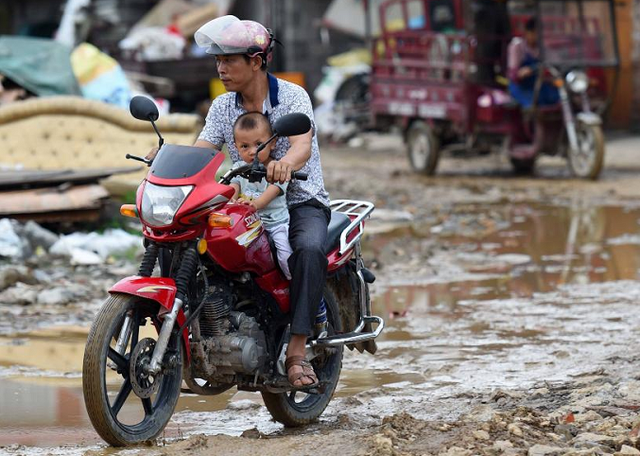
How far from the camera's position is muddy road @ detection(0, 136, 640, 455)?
4.54m

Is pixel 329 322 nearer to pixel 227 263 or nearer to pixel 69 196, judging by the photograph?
pixel 227 263

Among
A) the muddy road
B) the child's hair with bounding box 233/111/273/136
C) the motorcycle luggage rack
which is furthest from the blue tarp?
the child's hair with bounding box 233/111/273/136

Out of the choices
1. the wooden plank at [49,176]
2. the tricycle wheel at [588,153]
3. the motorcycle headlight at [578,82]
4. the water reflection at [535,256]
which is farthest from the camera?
the motorcycle headlight at [578,82]

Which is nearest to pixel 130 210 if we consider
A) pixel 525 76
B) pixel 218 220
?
pixel 218 220

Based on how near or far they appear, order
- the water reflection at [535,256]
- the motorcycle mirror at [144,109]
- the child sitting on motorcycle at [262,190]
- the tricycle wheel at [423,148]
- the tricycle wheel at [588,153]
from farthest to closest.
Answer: the tricycle wheel at [423,148] < the tricycle wheel at [588,153] < the water reflection at [535,256] < the motorcycle mirror at [144,109] < the child sitting on motorcycle at [262,190]

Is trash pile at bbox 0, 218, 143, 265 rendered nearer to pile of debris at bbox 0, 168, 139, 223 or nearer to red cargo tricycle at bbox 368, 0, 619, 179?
pile of debris at bbox 0, 168, 139, 223

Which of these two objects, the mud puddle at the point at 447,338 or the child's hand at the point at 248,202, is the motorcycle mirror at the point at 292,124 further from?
the mud puddle at the point at 447,338

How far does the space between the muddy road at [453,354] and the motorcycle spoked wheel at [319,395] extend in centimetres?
7

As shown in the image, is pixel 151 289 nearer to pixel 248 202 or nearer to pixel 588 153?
pixel 248 202

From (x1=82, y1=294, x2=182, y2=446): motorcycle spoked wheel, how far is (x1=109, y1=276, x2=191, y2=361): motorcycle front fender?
0.05m

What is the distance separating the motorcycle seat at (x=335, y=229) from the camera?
17.2 ft

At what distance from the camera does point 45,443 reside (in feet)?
15.9

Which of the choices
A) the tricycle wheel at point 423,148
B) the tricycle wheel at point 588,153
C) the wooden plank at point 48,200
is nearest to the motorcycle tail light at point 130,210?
the wooden plank at point 48,200

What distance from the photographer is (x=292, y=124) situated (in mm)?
4621
